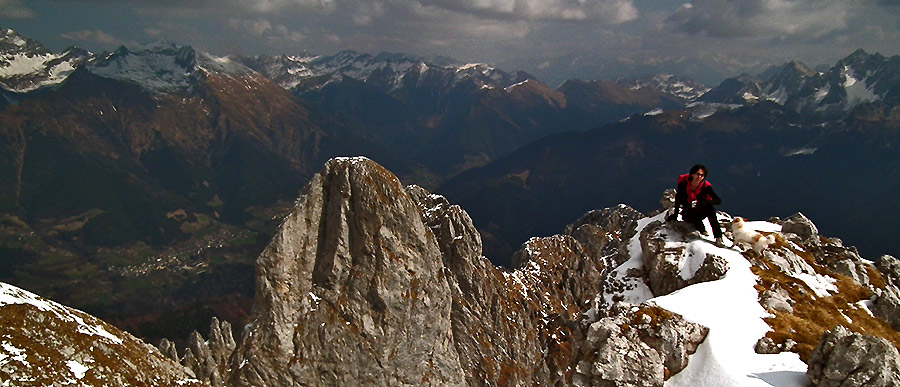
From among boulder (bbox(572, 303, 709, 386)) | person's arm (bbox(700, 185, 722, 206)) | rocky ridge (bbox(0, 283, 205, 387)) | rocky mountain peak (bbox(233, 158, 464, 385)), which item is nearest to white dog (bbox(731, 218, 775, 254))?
person's arm (bbox(700, 185, 722, 206))

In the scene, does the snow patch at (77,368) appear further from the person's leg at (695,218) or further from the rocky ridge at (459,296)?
the person's leg at (695,218)

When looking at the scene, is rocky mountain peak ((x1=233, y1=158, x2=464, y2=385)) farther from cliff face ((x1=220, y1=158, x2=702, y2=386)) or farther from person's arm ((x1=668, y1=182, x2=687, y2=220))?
person's arm ((x1=668, y1=182, x2=687, y2=220))

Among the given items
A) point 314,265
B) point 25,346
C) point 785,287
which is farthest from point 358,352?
point 785,287

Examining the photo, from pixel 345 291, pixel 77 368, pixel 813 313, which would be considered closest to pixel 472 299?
pixel 345 291

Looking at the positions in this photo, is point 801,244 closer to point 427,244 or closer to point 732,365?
point 732,365

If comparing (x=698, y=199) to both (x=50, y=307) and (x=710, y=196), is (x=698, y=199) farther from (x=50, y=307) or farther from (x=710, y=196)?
(x=50, y=307)
